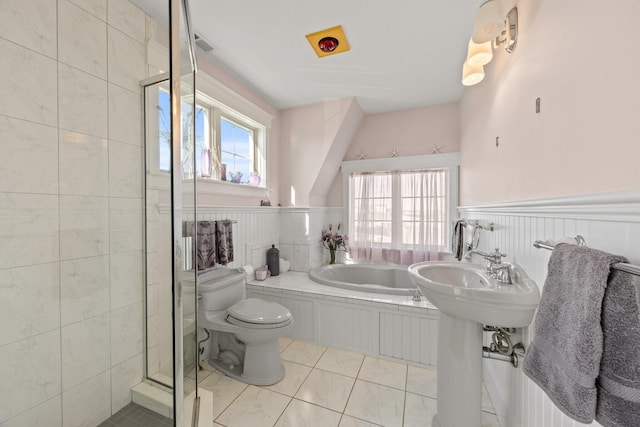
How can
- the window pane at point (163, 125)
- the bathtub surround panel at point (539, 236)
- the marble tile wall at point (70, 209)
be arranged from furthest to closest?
the window pane at point (163, 125) → the marble tile wall at point (70, 209) → the bathtub surround panel at point (539, 236)

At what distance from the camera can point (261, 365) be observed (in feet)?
5.60

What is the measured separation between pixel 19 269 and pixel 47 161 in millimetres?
475

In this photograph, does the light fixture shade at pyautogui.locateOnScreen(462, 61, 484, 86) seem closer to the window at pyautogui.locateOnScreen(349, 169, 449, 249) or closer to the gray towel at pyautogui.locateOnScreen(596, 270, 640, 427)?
the gray towel at pyautogui.locateOnScreen(596, 270, 640, 427)

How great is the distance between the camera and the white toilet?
165 centimetres

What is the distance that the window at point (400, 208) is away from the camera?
2969 millimetres

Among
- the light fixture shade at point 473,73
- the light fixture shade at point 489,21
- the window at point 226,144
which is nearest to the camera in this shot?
the light fixture shade at point 489,21

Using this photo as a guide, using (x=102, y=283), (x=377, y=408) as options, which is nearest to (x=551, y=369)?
(x=377, y=408)

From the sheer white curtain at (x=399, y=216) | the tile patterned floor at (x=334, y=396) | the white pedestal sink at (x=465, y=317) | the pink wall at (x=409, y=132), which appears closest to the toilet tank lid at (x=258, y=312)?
the tile patterned floor at (x=334, y=396)

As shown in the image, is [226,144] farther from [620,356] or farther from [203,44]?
[620,356]

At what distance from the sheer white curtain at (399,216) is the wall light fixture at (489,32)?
171cm

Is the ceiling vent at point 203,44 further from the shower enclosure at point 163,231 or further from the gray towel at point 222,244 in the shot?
the gray towel at point 222,244

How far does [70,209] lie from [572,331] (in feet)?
6.22

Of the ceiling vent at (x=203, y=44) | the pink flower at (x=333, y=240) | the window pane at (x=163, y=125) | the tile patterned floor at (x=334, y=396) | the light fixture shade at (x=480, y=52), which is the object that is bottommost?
the tile patterned floor at (x=334, y=396)

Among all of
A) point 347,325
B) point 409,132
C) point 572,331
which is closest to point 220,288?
point 347,325
